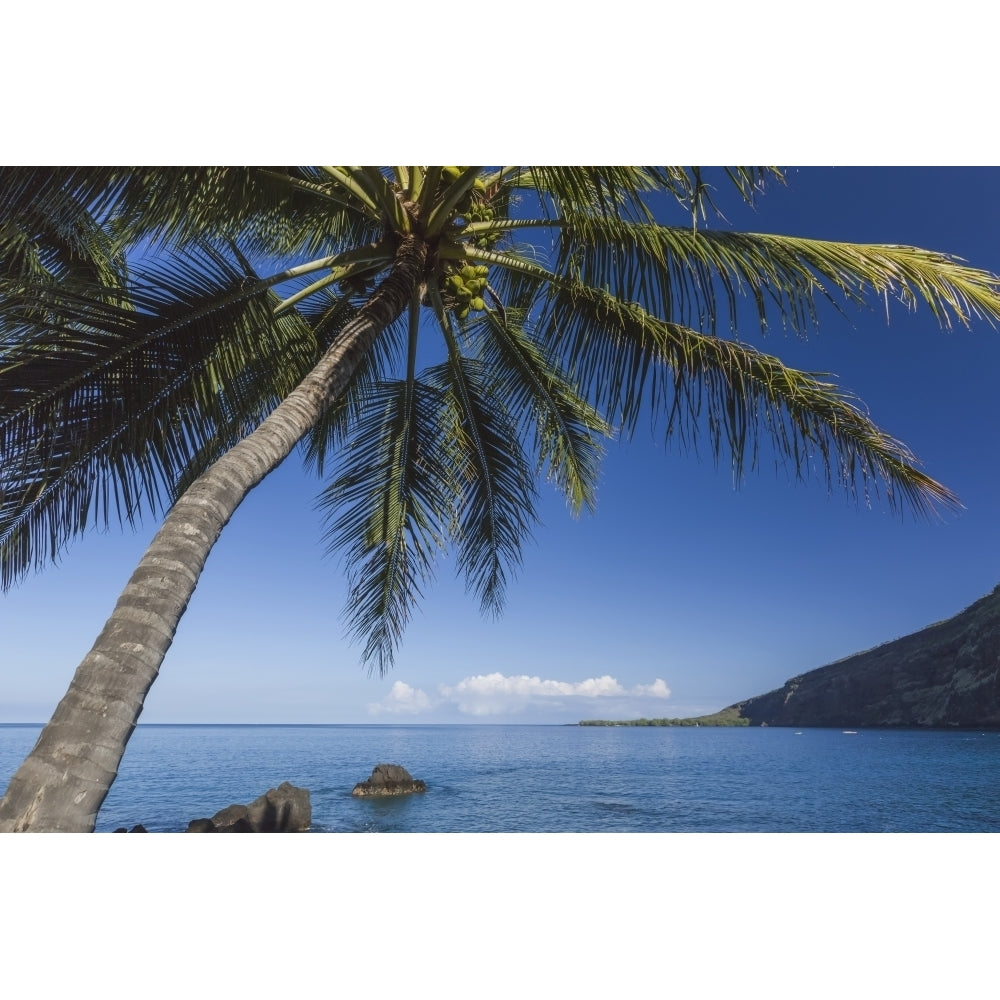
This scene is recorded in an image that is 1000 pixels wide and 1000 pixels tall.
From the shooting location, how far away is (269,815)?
36.4ft

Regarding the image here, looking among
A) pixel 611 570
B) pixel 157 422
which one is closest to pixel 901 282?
pixel 157 422

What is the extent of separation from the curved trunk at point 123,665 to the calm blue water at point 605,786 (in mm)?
6948

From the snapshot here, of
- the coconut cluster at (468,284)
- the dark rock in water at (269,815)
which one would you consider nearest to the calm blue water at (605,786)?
the dark rock in water at (269,815)

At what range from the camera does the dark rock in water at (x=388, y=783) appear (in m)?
16.3

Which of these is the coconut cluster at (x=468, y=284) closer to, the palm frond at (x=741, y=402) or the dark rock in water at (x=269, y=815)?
the palm frond at (x=741, y=402)

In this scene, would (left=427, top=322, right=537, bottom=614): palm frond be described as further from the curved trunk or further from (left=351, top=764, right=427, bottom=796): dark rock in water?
(left=351, top=764, right=427, bottom=796): dark rock in water

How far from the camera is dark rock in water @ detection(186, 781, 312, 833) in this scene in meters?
10.5

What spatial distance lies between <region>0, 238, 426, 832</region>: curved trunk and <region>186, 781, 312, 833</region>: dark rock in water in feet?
31.4

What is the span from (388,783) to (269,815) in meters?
5.68

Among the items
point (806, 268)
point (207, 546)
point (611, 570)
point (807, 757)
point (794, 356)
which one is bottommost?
point (807, 757)

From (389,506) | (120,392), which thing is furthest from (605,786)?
(120,392)

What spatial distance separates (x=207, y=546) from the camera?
2.03 m
